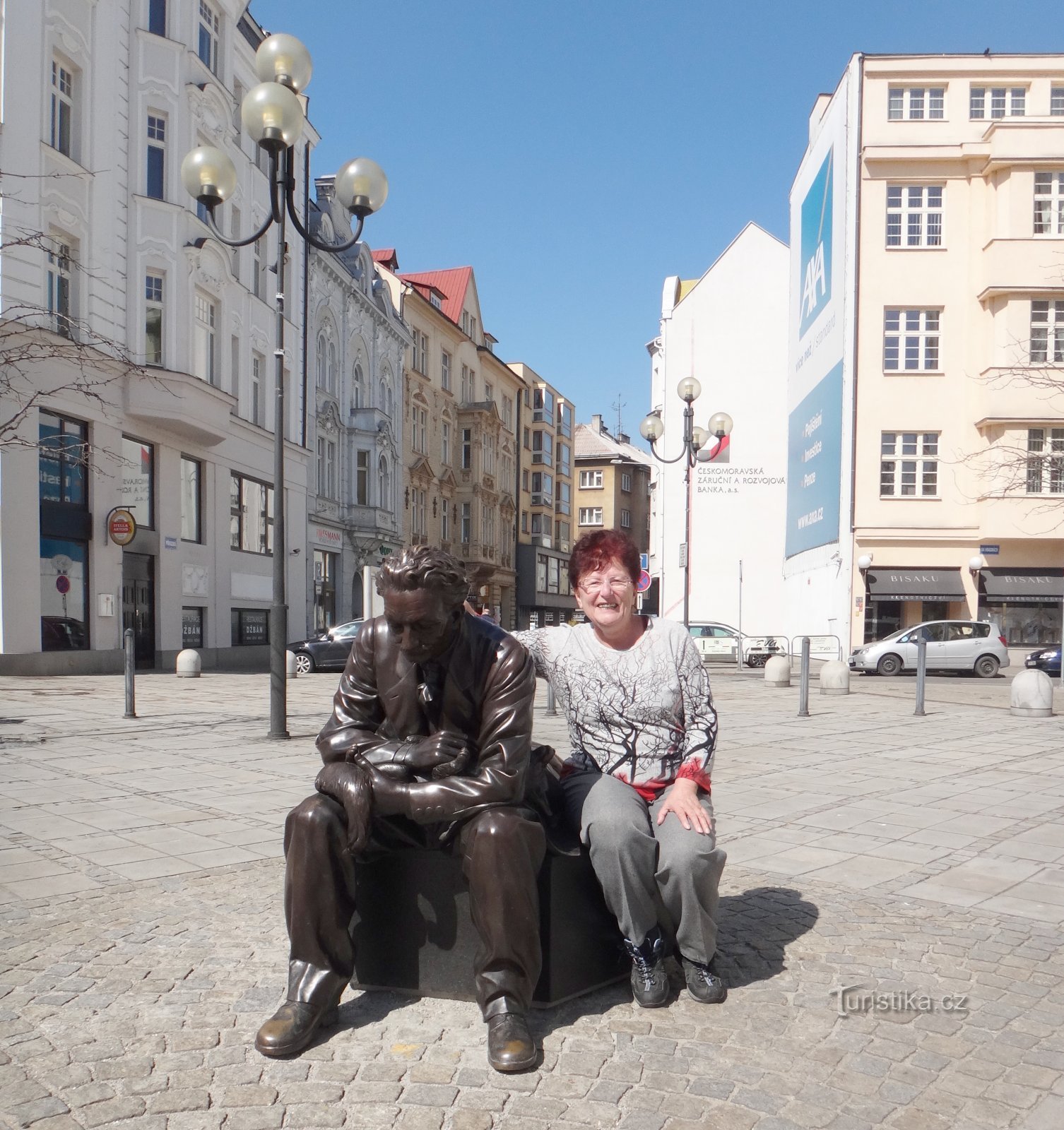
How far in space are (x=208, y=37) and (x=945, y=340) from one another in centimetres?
2242

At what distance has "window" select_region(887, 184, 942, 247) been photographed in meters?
33.0

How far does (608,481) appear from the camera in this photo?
9256cm

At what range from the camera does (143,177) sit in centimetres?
2419

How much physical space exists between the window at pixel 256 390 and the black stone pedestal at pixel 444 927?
28815 mm

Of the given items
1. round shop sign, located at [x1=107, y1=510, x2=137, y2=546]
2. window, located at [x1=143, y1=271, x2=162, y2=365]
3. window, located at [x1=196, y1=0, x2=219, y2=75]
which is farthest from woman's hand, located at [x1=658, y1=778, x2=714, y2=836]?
window, located at [x1=196, y1=0, x2=219, y2=75]

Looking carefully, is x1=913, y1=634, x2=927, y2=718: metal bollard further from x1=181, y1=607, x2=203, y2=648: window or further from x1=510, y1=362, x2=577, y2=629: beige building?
x1=510, y1=362, x2=577, y2=629: beige building

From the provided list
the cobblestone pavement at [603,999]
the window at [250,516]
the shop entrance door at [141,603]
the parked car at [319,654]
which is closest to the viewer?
the cobblestone pavement at [603,999]

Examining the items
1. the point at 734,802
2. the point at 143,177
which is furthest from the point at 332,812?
the point at 143,177

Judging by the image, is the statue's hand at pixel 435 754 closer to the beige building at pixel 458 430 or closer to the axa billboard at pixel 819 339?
the axa billboard at pixel 819 339

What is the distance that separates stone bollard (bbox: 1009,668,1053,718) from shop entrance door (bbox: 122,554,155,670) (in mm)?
17900

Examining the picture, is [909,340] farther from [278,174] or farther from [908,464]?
[278,174]

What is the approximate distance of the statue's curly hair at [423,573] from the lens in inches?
121

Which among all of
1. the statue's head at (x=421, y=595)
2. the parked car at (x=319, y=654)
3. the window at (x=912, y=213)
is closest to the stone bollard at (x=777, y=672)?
the parked car at (x=319, y=654)

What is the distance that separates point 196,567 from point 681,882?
25252 mm
